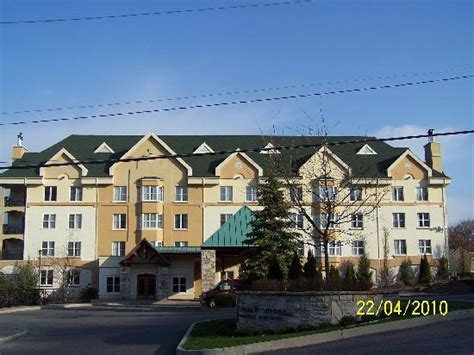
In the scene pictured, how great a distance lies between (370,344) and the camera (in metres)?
14.6

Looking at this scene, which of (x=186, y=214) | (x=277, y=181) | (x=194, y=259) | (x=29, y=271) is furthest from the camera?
(x=186, y=214)

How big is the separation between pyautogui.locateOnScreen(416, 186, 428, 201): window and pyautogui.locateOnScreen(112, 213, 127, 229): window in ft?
98.8

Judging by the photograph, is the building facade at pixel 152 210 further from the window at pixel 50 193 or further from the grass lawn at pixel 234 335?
the grass lawn at pixel 234 335

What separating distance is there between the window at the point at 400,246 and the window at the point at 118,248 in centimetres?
2753

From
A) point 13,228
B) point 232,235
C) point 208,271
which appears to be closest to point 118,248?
point 13,228

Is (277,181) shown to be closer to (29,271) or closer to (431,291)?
(431,291)

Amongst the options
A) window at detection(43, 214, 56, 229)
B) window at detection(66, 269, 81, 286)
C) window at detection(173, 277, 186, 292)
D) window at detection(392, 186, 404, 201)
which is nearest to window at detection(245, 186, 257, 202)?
window at detection(173, 277, 186, 292)

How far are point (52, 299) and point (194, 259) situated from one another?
13274 mm

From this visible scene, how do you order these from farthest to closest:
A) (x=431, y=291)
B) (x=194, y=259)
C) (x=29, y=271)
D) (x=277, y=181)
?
(x=194, y=259) < (x=29, y=271) < (x=431, y=291) < (x=277, y=181)

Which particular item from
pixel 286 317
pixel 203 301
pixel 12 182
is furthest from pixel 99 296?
pixel 286 317

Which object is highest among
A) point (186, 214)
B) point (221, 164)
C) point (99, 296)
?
point (221, 164)

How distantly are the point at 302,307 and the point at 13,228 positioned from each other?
52.0m

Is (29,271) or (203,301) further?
(29,271)

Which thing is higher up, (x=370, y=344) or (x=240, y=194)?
(x=240, y=194)
